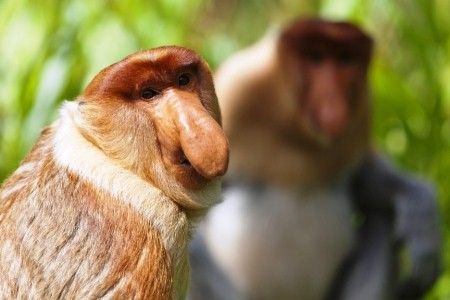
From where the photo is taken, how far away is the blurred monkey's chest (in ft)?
16.9

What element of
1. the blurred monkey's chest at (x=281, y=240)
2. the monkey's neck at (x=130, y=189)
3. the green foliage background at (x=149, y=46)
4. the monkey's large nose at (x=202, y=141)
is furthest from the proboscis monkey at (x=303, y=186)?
the monkey's large nose at (x=202, y=141)

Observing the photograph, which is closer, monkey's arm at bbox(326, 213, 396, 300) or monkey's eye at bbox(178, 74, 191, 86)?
monkey's eye at bbox(178, 74, 191, 86)

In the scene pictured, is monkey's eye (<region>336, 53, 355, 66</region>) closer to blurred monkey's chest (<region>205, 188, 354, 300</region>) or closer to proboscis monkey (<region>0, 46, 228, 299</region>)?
blurred monkey's chest (<region>205, 188, 354, 300</region>)

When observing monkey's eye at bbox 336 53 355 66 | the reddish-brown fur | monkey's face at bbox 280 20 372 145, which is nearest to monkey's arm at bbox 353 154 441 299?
the reddish-brown fur

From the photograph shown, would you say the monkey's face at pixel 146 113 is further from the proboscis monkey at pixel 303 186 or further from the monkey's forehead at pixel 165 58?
the proboscis monkey at pixel 303 186

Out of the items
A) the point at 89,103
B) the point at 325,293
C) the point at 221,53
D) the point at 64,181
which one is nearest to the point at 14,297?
the point at 64,181

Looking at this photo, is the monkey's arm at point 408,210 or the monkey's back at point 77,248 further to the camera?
the monkey's arm at point 408,210

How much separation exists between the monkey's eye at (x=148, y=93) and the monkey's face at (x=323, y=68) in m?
2.69

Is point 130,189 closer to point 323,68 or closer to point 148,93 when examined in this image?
point 148,93

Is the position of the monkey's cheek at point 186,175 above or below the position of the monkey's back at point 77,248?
Answer: above

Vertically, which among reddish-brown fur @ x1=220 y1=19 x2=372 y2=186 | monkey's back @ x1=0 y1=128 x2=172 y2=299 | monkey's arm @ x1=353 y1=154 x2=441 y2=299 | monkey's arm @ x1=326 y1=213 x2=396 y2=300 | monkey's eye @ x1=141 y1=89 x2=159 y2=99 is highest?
monkey's eye @ x1=141 y1=89 x2=159 y2=99

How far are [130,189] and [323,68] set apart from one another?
296 centimetres

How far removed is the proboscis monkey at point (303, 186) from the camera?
512 cm

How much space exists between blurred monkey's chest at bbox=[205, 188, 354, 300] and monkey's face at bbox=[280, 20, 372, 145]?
36 centimetres
